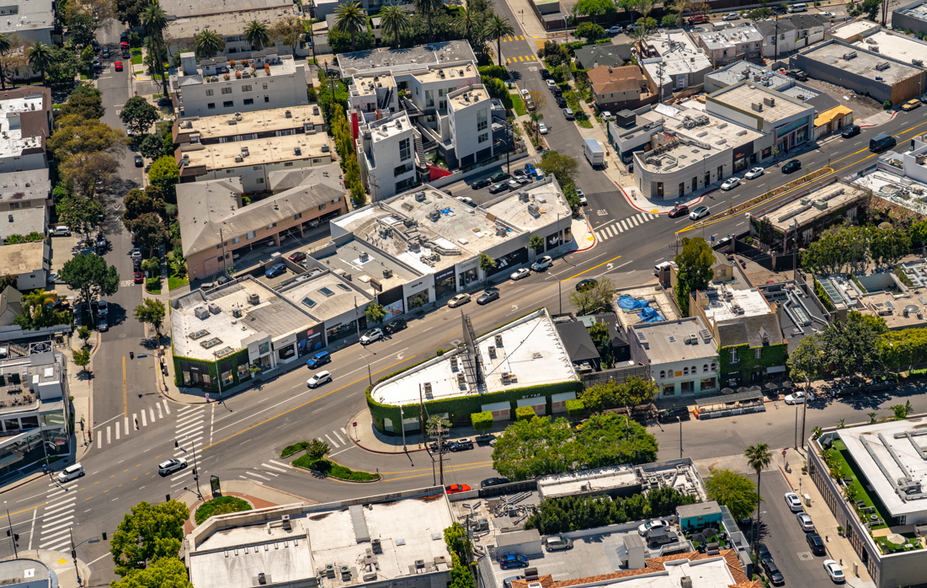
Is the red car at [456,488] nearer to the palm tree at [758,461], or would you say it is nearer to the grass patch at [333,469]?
the grass patch at [333,469]

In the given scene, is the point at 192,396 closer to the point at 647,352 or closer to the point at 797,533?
the point at 647,352

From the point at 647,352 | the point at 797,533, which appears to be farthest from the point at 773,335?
the point at 797,533

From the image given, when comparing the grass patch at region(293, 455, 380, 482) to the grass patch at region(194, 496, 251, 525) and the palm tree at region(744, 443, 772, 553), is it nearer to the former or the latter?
the grass patch at region(194, 496, 251, 525)

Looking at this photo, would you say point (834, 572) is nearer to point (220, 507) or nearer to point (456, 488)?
point (456, 488)

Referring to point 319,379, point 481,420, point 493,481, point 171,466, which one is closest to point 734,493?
point 493,481

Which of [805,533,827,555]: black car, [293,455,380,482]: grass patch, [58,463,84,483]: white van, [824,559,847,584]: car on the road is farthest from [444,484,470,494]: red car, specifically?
[58,463,84,483]: white van

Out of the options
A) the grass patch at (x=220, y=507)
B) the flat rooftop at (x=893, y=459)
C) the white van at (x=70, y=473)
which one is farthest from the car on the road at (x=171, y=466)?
the flat rooftop at (x=893, y=459)
